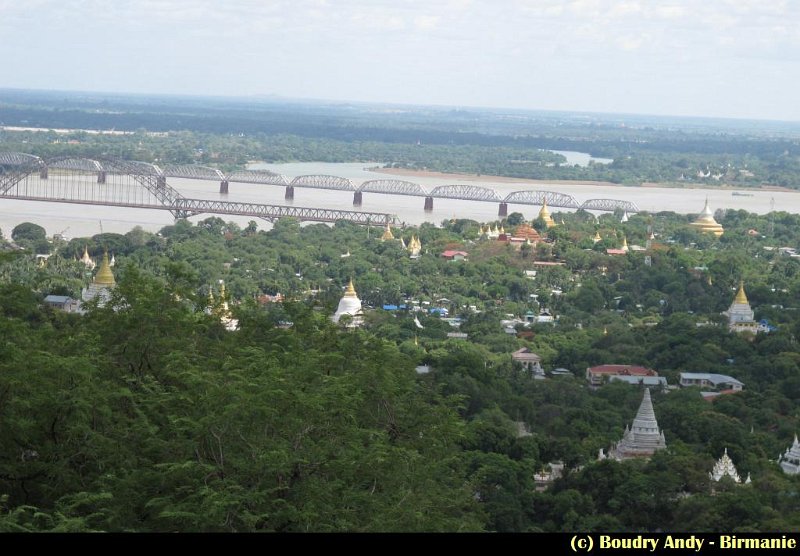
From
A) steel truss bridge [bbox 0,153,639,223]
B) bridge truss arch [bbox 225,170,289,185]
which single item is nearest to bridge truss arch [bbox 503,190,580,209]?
steel truss bridge [bbox 0,153,639,223]

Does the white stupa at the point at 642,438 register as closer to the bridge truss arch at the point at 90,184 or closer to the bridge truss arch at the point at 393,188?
the bridge truss arch at the point at 90,184

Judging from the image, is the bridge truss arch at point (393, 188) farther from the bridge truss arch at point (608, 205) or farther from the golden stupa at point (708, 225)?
the golden stupa at point (708, 225)

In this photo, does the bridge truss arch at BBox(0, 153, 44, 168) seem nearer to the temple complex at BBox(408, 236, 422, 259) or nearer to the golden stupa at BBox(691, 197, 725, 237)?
the temple complex at BBox(408, 236, 422, 259)

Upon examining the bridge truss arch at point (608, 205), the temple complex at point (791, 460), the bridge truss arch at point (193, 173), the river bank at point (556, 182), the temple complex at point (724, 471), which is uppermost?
the temple complex at point (724, 471)

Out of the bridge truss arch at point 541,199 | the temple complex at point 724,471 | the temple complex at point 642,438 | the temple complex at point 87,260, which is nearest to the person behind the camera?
the temple complex at point 724,471

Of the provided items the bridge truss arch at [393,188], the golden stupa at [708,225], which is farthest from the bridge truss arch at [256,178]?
the golden stupa at [708,225]

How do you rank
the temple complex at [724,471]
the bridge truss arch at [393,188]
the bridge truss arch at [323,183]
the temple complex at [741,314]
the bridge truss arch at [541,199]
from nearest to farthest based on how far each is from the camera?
the temple complex at [724,471], the temple complex at [741,314], the bridge truss arch at [541,199], the bridge truss arch at [393,188], the bridge truss arch at [323,183]

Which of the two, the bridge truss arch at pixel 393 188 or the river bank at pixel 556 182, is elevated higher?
the bridge truss arch at pixel 393 188

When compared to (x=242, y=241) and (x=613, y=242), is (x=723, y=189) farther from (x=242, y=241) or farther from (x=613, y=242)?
(x=242, y=241)

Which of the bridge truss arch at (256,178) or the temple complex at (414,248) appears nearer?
the temple complex at (414,248)
